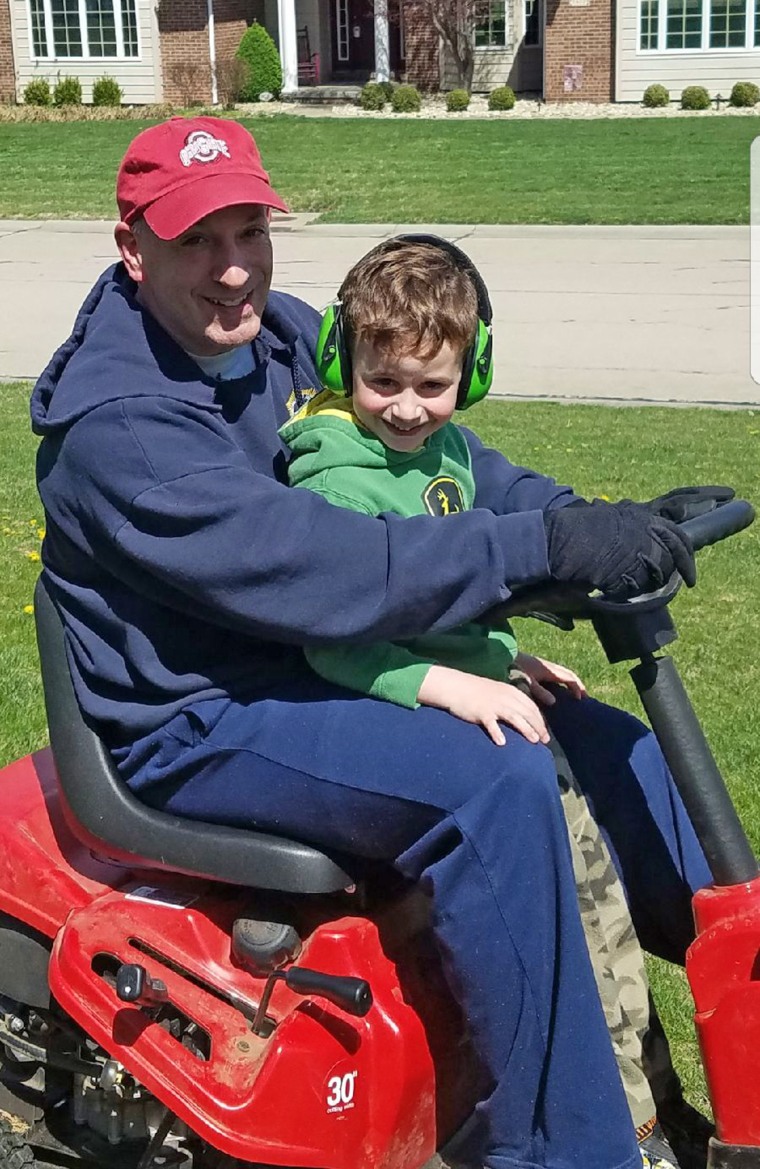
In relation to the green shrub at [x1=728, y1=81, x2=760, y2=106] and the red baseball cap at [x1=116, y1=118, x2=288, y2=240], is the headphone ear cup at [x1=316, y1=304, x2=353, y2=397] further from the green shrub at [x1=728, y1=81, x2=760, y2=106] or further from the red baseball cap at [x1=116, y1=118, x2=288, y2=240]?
the green shrub at [x1=728, y1=81, x2=760, y2=106]

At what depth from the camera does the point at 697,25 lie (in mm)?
33250

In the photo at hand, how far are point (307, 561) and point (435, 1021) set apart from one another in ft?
2.31

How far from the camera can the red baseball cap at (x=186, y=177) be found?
7.03ft

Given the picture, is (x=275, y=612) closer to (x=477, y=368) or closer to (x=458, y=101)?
(x=477, y=368)

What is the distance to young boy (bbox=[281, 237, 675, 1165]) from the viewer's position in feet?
6.77

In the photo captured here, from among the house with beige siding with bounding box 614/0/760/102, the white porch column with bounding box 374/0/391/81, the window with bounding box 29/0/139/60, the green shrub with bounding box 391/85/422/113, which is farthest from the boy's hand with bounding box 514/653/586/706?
the window with bounding box 29/0/139/60

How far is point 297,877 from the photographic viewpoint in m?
2.05

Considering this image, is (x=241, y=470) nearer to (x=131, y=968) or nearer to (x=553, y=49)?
(x=131, y=968)

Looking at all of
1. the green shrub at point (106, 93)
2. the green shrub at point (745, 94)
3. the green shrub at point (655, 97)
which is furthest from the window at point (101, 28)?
the green shrub at point (745, 94)

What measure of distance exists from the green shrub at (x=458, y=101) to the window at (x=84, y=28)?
27.3 feet

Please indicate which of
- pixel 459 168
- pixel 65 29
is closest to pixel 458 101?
pixel 65 29

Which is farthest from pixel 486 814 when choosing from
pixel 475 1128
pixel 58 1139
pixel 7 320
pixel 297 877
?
pixel 7 320

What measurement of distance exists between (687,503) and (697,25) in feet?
112

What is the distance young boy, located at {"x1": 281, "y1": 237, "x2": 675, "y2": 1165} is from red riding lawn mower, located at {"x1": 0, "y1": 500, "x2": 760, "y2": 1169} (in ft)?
0.52
